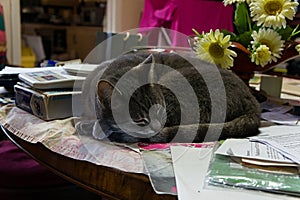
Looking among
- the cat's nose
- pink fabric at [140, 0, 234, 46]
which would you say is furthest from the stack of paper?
pink fabric at [140, 0, 234, 46]

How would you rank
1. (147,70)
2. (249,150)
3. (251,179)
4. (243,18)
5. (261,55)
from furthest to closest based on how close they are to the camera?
1. (243,18)
2. (261,55)
3. (147,70)
4. (249,150)
5. (251,179)

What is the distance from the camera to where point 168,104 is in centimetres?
70

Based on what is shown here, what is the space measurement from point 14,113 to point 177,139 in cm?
41

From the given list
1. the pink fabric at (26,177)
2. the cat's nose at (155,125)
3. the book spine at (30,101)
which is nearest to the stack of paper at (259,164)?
the cat's nose at (155,125)

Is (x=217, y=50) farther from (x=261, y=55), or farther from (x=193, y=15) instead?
(x=193, y=15)

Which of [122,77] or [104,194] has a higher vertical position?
[122,77]

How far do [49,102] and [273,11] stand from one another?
0.60 meters

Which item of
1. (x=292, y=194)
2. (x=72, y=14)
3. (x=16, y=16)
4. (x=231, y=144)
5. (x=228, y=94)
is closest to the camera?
(x=292, y=194)

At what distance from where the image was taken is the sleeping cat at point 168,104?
67 cm

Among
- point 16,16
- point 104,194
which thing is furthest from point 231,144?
point 16,16

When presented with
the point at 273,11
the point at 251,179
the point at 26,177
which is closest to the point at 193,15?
the point at 273,11

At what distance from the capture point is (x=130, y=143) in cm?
66

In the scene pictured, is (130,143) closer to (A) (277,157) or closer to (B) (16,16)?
(A) (277,157)

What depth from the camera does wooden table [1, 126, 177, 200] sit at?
1.75 feet
